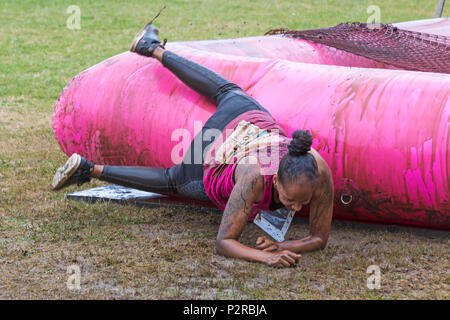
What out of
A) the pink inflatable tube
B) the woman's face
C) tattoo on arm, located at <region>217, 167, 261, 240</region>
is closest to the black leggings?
the pink inflatable tube

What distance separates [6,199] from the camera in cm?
478

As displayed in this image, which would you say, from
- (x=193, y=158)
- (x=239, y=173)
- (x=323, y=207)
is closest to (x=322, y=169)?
(x=323, y=207)

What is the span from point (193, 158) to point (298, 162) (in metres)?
1.02

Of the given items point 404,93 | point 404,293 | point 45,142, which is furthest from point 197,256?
point 45,142

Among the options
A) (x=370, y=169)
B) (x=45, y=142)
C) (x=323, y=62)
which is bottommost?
(x=45, y=142)

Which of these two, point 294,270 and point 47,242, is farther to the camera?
point 47,242

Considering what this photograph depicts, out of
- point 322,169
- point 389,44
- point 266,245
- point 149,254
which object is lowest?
point 149,254

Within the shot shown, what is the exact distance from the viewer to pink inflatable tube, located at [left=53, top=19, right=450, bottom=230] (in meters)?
3.88

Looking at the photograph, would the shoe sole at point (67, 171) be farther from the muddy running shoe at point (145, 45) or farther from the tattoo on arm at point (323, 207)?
the tattoo on arm at point (323, 207)

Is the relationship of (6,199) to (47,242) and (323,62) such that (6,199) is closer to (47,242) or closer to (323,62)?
(47,242)

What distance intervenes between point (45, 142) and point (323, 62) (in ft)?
8.79

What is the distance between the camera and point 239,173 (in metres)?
3.65

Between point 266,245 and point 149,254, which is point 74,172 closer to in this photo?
point 149,254

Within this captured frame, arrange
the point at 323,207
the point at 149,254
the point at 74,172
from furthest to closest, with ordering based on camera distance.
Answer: the point at 74,172 → the point at 149,254 → the point at 323,207
